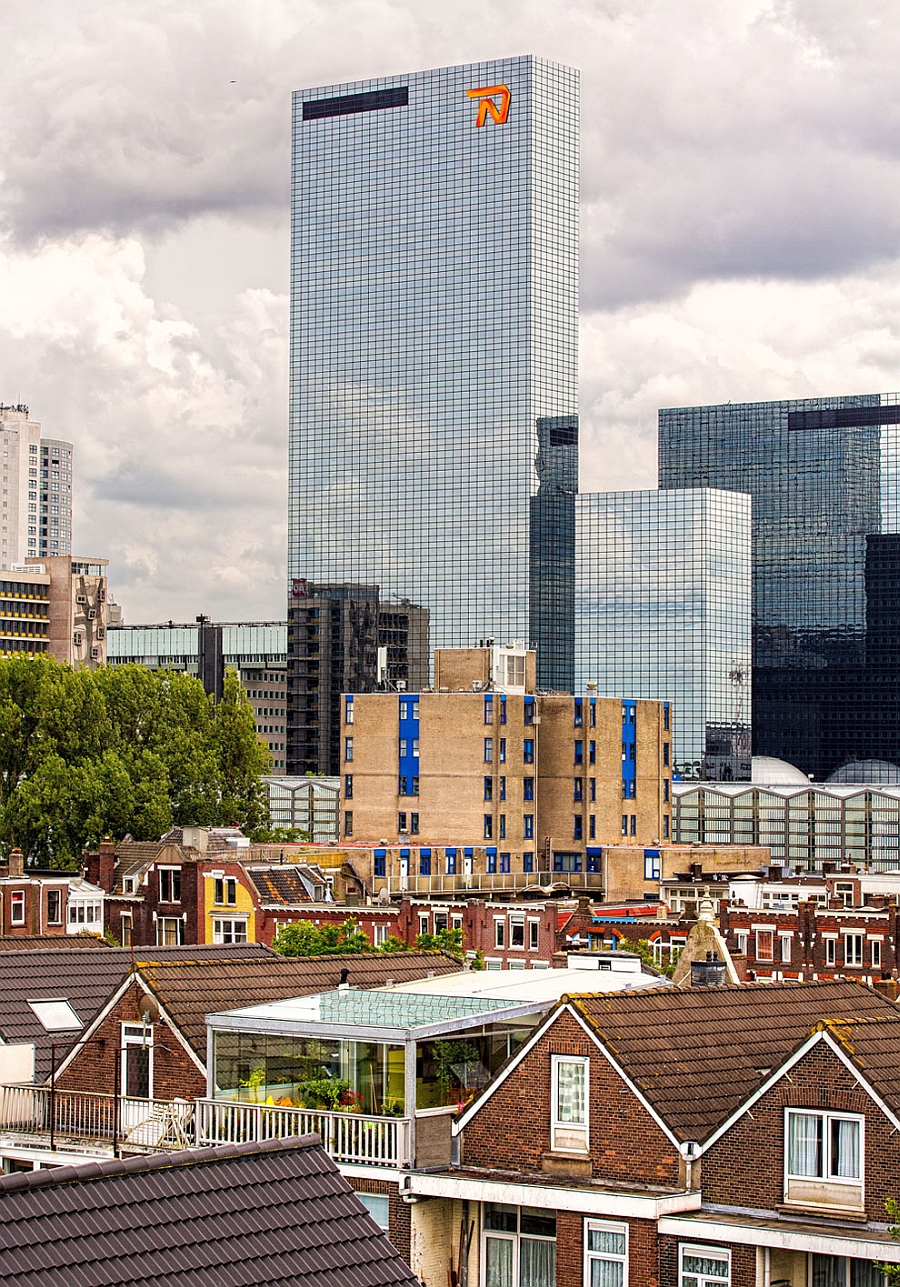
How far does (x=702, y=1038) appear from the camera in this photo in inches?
1314

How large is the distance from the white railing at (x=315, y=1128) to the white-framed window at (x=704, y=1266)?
4.69 m

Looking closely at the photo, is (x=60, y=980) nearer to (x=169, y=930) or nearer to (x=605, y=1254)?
(x=605, y=1254)

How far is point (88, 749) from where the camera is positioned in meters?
165

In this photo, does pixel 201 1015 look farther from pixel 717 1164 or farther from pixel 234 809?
pixel 234 809

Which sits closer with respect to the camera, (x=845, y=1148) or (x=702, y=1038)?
(x=845, y=1148)

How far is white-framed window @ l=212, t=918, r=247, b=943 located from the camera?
118m

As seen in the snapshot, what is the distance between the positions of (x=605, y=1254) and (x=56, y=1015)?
51.0ft

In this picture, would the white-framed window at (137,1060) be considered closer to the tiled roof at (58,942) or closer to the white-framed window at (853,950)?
the tiled roof at (58,942)

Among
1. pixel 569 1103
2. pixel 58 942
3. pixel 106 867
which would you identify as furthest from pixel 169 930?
pixel 569 1103

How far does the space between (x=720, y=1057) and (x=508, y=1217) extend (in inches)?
160

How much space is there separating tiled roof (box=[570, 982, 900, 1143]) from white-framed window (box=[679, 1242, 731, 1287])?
1.62 metres

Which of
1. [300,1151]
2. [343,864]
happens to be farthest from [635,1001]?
[343,864]

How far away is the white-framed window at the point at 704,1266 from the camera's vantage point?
98.4 feet

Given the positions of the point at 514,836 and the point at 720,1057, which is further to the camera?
the point at 514,836
